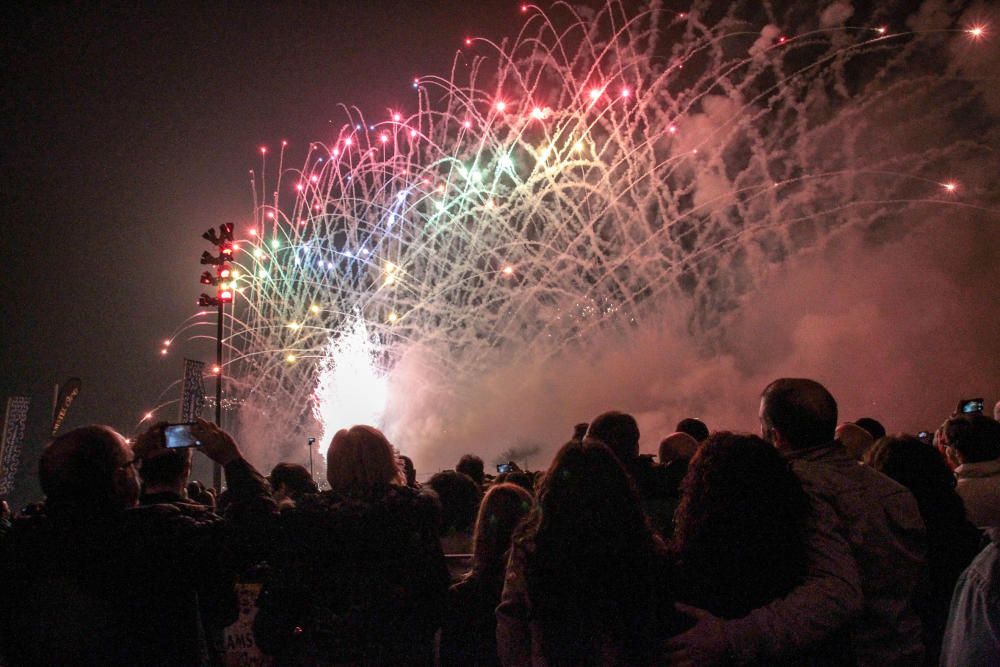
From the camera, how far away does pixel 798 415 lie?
10.2ft

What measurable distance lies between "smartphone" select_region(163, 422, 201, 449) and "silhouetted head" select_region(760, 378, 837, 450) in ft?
9.39

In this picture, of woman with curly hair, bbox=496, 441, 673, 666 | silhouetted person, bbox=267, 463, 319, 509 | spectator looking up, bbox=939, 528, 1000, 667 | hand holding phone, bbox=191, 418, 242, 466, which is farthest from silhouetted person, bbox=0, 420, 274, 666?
spectator looking up, bbox=939, 528, 1000, 667

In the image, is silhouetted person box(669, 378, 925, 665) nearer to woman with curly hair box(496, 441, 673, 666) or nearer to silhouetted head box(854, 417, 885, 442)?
woman with curly hair box(496, 441, 673, 666)

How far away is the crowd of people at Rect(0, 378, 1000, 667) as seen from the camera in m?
2.51

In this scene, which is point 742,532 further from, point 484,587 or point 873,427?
point 873,427

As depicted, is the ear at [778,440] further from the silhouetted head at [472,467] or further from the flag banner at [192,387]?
the flag banner at [192,387]

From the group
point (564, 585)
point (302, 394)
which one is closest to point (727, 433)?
point (564, 585)

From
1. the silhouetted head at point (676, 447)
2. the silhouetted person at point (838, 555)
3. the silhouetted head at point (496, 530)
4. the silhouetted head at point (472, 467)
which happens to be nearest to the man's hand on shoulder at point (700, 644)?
the silhouetted person at point (838, 555)

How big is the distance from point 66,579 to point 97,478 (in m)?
0.41

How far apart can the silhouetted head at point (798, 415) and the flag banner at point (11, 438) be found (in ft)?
63.9

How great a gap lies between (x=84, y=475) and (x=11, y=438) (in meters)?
20.1

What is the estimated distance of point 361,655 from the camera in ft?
10.4

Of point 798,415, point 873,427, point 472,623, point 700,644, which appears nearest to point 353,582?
point 472,623

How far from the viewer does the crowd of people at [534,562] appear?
2.51 m
